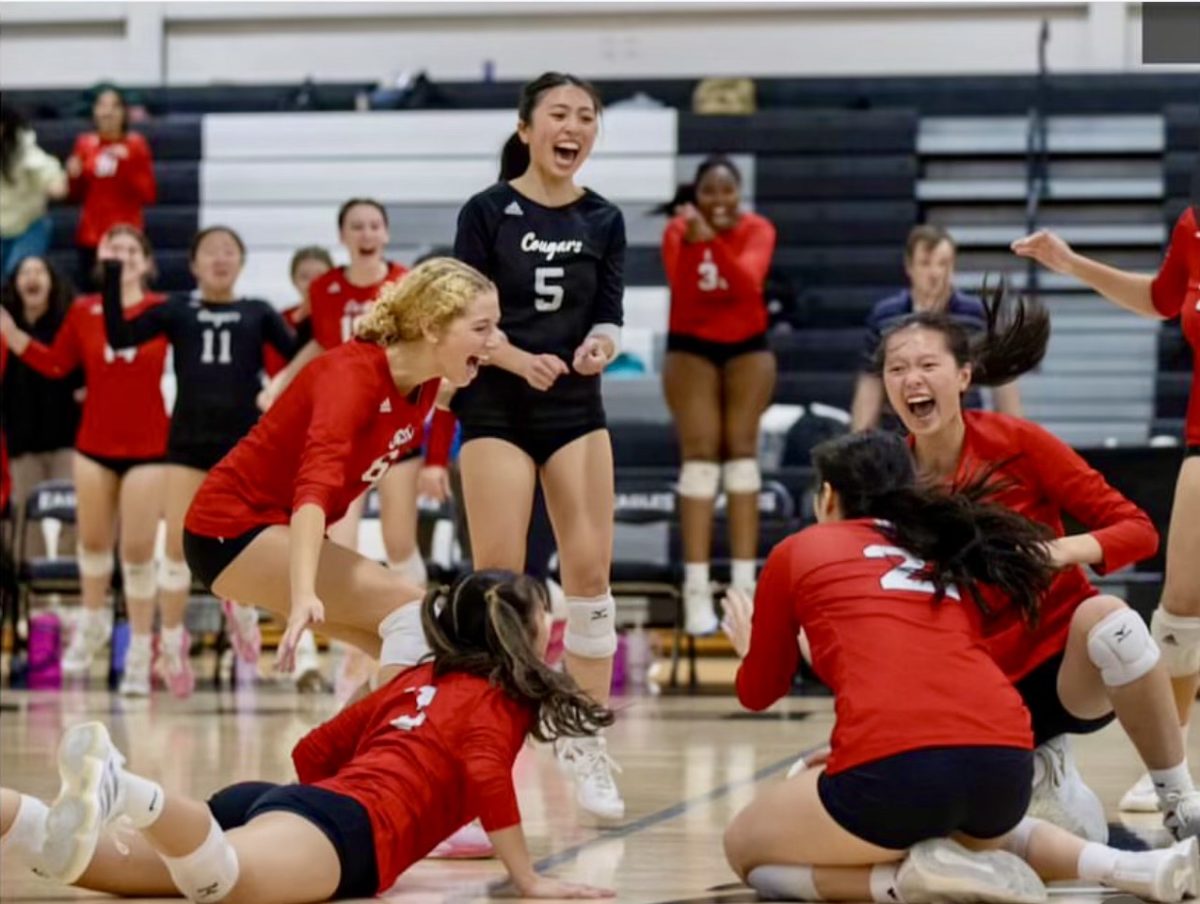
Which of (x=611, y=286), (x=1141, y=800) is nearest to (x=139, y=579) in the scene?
(x=611, y=286)

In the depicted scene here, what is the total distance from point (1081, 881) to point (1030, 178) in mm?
8871

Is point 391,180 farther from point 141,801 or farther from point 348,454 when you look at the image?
point 141,801

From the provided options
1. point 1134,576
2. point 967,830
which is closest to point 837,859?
point 967,830

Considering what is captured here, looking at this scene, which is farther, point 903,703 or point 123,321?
point 123,321

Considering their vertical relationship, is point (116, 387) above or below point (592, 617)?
above

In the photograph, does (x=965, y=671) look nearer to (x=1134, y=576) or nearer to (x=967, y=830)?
(x=967, y=830)

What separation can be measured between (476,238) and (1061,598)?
168 cm

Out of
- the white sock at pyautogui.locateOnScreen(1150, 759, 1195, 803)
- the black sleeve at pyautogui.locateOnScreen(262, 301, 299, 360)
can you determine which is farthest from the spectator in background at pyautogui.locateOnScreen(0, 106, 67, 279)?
the white sock at pyautogui.locateOnScreen(1150, 759, 1195, 803)

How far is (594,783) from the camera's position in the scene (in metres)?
5.26

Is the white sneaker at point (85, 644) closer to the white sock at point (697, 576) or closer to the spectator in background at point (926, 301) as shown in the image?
the white sock at point (697, 576)

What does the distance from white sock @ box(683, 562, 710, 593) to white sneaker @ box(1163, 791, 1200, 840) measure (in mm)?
4619

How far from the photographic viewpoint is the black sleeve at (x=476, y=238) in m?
5.38

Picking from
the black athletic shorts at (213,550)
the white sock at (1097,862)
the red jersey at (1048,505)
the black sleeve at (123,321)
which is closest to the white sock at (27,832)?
the black athletic shorts at (213,550)

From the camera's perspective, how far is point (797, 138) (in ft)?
43.4
